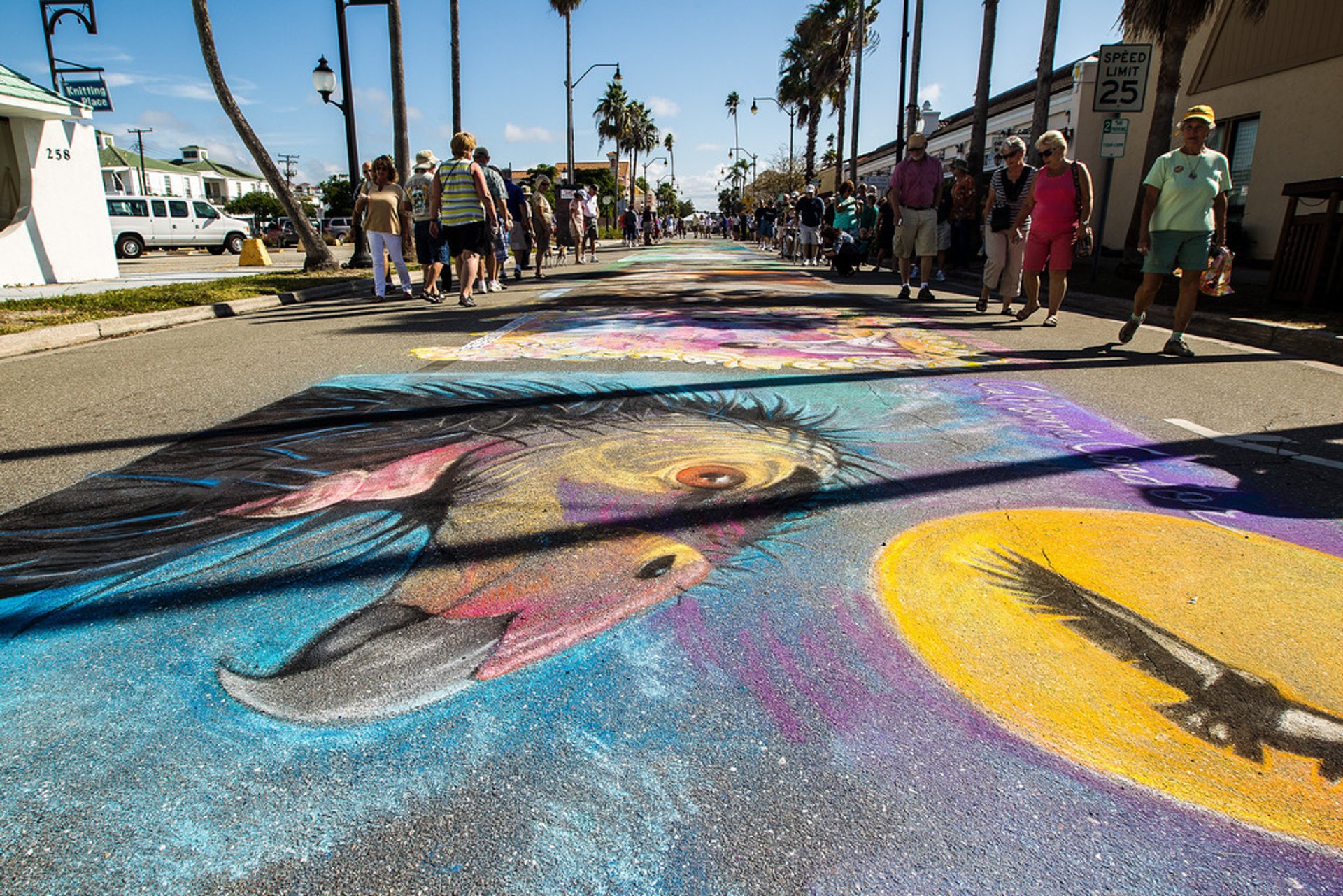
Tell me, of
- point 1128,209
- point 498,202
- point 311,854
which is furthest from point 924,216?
point 1128,209

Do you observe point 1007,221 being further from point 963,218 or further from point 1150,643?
point 1150,643

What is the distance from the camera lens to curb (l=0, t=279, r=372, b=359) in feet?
23.6

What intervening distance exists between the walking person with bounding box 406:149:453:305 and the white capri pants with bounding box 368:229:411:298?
1.02ft

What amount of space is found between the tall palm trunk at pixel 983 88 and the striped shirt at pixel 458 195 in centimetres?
1178

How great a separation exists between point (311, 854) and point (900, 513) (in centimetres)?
227

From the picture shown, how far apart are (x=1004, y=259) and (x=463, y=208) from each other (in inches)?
248

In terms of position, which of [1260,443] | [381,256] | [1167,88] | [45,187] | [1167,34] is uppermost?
[1167,34]

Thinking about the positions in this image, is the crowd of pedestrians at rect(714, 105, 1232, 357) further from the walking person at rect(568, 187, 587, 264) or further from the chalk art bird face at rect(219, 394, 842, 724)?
the walking person at rect(568, 187, 587, 264)

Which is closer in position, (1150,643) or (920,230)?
(1150,643)

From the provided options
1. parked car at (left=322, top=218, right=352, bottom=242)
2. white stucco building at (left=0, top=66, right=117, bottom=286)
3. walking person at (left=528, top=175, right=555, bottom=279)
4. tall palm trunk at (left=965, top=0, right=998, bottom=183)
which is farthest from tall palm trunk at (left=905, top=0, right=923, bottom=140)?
parked car at (left=322, top=218, right=352, bottom=242)

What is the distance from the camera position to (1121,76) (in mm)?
10352

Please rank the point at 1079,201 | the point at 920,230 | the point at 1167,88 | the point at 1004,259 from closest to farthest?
1. the point at 1079,201
2. the point at 1004,259
3. the point at 920,230
4. the point at 1167,88

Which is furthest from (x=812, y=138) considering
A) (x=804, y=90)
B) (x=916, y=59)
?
(x=916, y=59)

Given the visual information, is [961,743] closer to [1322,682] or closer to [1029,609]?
[1029,609]
